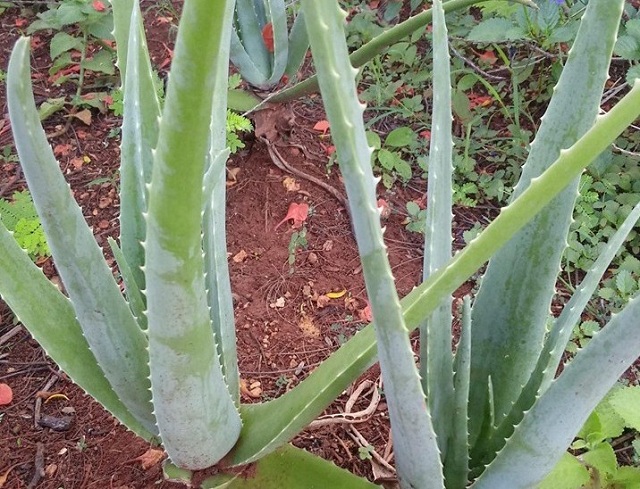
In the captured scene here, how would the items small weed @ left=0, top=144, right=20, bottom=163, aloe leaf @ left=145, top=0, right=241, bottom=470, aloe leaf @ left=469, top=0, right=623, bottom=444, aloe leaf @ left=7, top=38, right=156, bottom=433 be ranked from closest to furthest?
aloe leaf @ left=145, top=0, right=241, bottom=470 → aloe leaf @ left=7, top=38, right=156, bottom=433 → aloe leaf @ left=469, top=0, right=623, bottom=444 → small weed @ left=0, top=144, right=20, bottom=163

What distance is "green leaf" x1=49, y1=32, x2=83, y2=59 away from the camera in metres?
2.09

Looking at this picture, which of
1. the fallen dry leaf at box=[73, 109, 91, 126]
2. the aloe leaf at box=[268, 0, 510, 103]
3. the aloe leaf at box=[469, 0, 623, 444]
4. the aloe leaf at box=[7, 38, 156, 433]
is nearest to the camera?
the aloe leaf at box=[7, 38, 156, 433]

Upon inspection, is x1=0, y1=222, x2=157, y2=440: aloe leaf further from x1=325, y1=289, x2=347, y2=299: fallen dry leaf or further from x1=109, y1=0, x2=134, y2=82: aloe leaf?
x1=325, y1=289, x2=347, y2=299: fallen dry leaf

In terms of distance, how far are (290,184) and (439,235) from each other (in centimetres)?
104

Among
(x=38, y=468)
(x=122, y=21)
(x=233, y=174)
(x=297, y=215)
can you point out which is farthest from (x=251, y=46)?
(x=38, y=468)

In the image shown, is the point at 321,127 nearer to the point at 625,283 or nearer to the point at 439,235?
the point at 625,283

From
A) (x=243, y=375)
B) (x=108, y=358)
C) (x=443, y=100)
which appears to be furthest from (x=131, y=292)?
(x=243, y=375)

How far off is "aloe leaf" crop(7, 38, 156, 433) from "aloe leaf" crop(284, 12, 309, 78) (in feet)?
3.51

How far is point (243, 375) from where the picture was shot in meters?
1.40

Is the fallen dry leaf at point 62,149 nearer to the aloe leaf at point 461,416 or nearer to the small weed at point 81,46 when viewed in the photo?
→ the small weed at point 81,46

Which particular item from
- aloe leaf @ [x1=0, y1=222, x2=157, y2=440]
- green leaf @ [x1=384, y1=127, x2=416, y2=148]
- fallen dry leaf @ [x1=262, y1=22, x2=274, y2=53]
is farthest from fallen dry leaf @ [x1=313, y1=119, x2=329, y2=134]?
aloe leaf @ [x1=0, y1=222, x2=157, y2=440]

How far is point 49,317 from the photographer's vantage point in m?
0.82

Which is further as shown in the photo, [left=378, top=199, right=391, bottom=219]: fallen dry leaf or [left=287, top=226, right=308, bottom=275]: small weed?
[left=378, top=199, right=391, bottom=219]: fallen dry leaf

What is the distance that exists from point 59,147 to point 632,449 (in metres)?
1.66
